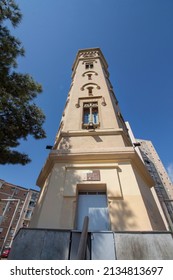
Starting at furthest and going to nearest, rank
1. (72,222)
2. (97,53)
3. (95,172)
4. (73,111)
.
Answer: (97,53)
(73,111)
(95,172)
(72,222)

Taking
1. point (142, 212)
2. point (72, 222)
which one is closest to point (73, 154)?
point (72, 222)

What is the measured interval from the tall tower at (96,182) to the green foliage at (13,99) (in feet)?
5.43

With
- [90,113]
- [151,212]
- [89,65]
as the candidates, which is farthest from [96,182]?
[89,65]

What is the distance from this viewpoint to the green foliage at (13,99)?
6.29 metres

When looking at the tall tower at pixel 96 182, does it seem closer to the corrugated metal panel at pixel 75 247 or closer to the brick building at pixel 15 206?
the corrugated metal panel at pixel 75 247

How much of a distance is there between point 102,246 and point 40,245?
1.37 m

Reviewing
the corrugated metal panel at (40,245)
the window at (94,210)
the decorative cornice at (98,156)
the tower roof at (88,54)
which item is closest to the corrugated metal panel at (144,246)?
the corrugated metal panel at (40,245)

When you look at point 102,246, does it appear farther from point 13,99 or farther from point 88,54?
point 88,54

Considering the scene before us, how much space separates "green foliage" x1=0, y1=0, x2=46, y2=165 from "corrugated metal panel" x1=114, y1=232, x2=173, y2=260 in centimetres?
551

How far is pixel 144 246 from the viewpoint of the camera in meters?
3.23

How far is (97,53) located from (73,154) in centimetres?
1489

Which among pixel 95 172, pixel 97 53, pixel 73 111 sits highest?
pixel 97 53
